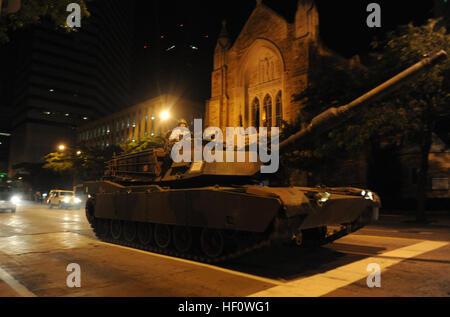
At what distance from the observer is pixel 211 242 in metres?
7.24

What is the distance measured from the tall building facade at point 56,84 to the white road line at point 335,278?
7548 centimetres

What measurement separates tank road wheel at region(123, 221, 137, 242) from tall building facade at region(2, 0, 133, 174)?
7017 cm

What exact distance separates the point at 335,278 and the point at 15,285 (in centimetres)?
514

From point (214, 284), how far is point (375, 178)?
23679mm

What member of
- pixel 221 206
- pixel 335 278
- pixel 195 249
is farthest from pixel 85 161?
pixel 335 278

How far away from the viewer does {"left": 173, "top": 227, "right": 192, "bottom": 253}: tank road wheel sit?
25.2ft

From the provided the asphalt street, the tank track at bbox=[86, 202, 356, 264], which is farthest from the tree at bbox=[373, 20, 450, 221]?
the tank track at bbox=[86, 202, 356, 264]

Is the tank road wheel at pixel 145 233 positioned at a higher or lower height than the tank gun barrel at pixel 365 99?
lower

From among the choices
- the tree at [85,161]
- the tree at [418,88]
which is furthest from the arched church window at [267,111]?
the tree at [418,88]

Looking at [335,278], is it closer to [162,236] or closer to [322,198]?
[322,198]

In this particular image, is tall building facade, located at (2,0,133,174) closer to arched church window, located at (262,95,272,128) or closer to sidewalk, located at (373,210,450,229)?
arched church window, located at (262,95,272,128)

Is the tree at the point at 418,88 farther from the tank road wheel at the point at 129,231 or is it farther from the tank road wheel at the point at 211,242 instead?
the tank road wheel at the point at 129,231

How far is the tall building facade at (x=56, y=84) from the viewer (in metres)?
76.1

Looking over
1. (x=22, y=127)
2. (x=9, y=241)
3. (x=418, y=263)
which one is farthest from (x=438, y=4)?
(x=22, y=127)
